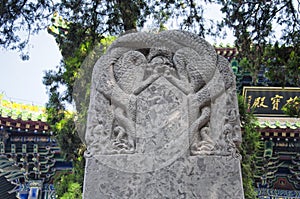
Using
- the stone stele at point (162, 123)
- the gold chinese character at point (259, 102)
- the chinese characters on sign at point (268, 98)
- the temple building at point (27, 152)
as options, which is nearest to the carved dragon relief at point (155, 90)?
the stone stele at point (162, 123)

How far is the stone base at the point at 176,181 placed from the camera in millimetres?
1999

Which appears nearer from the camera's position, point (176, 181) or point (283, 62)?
point (176, 181)

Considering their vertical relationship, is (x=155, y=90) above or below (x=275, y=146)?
above

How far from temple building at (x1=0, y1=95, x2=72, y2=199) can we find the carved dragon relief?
5.84 m

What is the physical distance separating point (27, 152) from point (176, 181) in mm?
7224

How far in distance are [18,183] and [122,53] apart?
773 centimetres

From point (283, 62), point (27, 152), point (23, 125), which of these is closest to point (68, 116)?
point (23, 125)

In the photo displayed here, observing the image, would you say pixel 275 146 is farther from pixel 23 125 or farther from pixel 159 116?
pixel 159 116

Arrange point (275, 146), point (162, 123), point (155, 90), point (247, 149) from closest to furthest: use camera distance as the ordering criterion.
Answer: point (162, 123), point (155, 90), point (247, 149), point (275, 146)

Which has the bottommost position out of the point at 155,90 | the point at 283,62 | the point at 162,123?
the point at 162,123

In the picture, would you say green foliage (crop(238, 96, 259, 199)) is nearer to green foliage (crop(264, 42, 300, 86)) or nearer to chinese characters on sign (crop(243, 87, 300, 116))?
→ green foliage (crop(264, 42, 300, 86))

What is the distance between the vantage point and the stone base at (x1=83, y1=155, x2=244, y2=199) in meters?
2.00

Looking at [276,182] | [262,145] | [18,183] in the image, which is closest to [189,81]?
[262,145]

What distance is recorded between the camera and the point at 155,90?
2.34m
